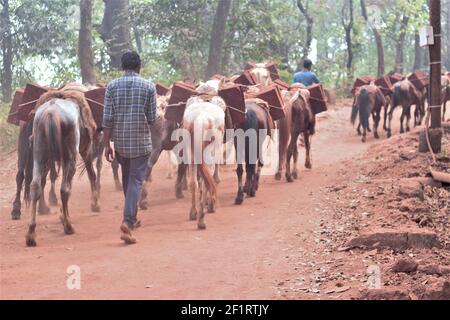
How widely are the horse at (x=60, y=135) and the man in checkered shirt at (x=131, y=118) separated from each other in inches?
23.6

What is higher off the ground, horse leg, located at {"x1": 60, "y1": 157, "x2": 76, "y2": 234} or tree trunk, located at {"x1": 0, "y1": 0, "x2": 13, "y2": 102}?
tree trunk, located at {"x1": 0, "y1": 0, "x2": 13, "y2": 102}

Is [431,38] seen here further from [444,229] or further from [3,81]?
[3,81]

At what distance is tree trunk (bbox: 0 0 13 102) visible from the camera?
23.9m

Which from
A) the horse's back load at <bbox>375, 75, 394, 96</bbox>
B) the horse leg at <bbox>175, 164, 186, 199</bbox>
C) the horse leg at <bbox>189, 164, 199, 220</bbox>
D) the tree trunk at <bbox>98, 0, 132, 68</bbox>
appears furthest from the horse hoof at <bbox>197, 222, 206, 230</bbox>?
the tree trunk at <bbox>98, 0, 132, 68</bbox>

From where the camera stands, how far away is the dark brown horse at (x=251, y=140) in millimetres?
11430

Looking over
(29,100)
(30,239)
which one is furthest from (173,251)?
(29,100)

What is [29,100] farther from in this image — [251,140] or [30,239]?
[251,140]

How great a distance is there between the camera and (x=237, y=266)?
24.3 feet

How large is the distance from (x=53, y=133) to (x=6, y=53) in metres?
16.8

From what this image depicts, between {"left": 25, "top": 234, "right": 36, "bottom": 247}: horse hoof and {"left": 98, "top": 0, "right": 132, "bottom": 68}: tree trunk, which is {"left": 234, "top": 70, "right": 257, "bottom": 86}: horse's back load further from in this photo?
{"left": 98, "top": 0, "right": 132, "bottom": 68}: tree trunk

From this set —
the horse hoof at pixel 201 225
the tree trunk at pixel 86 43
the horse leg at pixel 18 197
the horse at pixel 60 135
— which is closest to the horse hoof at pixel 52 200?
the horse leg at pixel 18 197

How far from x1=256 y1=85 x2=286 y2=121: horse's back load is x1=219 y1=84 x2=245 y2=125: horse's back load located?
1.64 meters

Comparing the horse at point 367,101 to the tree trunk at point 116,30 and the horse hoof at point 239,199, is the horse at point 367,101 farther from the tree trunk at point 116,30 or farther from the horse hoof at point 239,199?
the horse hoof at point 239,199

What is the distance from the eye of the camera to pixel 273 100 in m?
12.4
